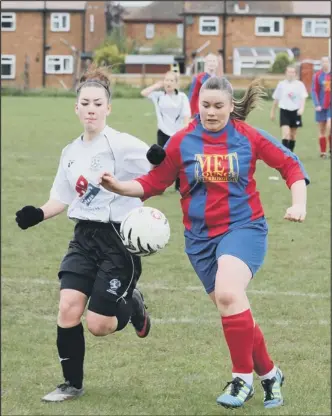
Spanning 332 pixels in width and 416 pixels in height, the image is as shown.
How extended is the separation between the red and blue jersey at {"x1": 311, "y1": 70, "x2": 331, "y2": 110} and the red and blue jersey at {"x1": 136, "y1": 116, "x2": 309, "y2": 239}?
1592 centimetres

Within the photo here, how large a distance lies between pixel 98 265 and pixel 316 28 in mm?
67237

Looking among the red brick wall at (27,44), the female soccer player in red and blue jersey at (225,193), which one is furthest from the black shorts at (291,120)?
the red brick wall at (27,44)

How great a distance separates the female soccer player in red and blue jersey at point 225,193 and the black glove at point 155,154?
7 centimetres

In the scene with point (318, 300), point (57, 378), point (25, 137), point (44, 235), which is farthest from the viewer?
point (25, 137)

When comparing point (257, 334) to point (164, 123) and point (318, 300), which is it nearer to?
point (318, 300)

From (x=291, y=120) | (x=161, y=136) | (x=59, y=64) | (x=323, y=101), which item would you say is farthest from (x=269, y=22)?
(x=161, y=136)

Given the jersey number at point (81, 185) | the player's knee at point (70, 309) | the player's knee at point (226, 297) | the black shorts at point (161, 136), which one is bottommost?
the player's knee at point (70, 309)

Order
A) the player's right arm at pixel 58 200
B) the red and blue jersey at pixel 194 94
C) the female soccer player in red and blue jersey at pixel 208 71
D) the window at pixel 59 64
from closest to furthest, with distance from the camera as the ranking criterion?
the player's right arm at pixel 58 200
the female soccer player in red and blue jersey at pixel 208 71
the red and blue jersey at pixel 194 94
the window at pixel 59 64

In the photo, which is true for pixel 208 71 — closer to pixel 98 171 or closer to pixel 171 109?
pixel 171 109

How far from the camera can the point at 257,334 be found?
6.11 m

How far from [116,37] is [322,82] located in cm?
5673

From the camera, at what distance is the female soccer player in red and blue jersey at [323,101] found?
21.3m

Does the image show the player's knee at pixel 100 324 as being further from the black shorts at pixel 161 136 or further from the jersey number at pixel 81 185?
the black shorts at pixel 161 136

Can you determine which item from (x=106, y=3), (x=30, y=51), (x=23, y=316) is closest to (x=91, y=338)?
(x=23, y=316)
